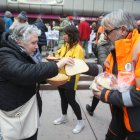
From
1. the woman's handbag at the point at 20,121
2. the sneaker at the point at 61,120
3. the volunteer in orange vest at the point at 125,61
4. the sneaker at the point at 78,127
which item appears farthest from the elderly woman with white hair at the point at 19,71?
the sneaker at the point at 61,120

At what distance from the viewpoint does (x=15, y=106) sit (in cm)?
226

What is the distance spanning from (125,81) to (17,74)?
84 centimetres

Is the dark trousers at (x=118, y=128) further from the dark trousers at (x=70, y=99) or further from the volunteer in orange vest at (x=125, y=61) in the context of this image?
the dark trousers at (x=70, y=99)

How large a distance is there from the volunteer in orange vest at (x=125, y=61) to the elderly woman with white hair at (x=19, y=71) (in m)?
0.40

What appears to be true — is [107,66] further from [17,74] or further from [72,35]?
[72,35]

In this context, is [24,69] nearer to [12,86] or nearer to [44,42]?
[12,86]

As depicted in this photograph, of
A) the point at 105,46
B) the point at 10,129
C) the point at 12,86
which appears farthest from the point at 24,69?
the point at 105,46

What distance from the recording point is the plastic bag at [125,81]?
78.2 inches

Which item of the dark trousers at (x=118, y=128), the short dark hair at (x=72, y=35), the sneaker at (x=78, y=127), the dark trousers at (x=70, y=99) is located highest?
the short dark hair at (x=72, y=35)

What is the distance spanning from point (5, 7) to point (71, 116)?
1184 cm

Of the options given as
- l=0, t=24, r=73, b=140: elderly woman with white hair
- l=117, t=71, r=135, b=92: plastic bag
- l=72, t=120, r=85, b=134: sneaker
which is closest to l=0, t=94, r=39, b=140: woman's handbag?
l=0, t=24, r=73, b=140: elderly woman with white hair

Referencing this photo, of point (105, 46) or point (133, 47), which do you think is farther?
point (105, 46)

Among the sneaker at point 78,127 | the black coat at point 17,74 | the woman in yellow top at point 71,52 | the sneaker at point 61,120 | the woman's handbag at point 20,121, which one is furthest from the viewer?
the sneaker at point 61,120

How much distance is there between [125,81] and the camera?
2014 mm
